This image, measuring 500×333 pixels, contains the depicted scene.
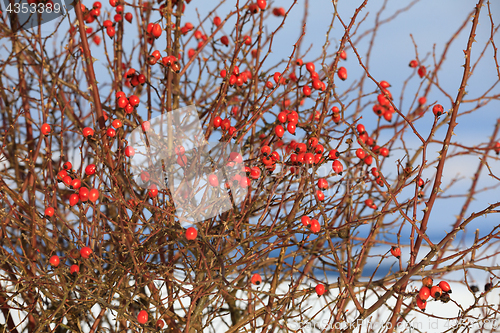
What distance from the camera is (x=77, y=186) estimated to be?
120 cm

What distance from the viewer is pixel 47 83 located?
5.68 ft

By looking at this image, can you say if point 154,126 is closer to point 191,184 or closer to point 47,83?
point 191,184

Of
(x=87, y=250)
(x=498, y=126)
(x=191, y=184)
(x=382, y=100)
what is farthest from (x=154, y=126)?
(x=498, y=126)

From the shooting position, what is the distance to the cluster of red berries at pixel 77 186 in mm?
1124

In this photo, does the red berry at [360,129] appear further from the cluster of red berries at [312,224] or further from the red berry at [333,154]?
the cluster of red berries at [312,224]

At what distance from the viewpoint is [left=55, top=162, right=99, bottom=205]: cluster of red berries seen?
112 cm

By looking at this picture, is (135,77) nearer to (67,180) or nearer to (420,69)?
(67,180)

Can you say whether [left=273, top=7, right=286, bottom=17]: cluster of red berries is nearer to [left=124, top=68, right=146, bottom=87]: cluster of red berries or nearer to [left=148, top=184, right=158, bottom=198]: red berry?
[left=124, top=68, right=146, bottom=87]: cluster of red berries

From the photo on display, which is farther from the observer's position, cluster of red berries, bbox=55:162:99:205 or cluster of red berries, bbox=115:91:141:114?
cluster of red berries, bbox=115:91:141:114

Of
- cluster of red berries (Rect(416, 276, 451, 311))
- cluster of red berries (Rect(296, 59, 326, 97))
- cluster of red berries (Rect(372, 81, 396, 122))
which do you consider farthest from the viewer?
cluster of red berries (Rect(372, 81, 396, 122))

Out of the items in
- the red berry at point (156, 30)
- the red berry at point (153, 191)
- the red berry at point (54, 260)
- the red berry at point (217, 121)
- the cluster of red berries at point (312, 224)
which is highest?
the red berry at point (156, 30)

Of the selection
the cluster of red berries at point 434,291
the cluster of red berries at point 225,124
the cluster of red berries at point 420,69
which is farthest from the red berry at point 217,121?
the cluster of red berries at point 420,69

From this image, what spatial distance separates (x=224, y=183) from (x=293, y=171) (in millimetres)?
217

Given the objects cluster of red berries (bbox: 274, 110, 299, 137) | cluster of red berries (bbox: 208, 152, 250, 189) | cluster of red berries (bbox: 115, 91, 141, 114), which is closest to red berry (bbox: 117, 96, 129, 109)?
cluster of red berries (bbox: 115, 91, 141, 114)
